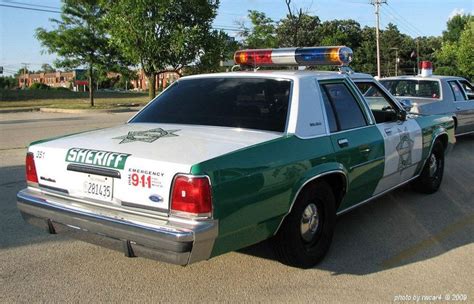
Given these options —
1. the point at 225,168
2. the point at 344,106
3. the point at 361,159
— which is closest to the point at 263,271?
the point at 225,168

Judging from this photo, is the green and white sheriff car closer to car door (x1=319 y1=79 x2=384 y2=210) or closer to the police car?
car door (x1=319 y1=79 x2=384 y2=210)

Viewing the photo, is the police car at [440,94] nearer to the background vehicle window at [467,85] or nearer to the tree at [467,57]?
the background vehicle window at [467,85]

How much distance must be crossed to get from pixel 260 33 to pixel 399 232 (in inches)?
1165

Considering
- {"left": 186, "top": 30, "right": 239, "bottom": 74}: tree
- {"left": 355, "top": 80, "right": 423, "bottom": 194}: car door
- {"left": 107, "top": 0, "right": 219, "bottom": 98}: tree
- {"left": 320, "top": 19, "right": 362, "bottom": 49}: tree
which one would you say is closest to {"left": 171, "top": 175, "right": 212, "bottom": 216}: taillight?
{"left": 355, "top": 80, "right": 423, "bottom": 194}: car door

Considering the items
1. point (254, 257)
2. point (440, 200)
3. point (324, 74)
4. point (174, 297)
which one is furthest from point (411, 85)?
point (174, 297)

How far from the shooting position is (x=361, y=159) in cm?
462

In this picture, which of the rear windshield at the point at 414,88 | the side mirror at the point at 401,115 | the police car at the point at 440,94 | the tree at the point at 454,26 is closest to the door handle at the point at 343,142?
the side mirror at the point at 401,115

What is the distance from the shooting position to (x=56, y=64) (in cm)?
2752

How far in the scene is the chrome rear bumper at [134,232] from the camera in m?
3.15

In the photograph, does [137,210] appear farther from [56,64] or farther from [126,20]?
[56,64]

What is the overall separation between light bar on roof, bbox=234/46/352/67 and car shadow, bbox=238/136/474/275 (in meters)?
1.71

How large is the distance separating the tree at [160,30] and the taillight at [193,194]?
809 inches

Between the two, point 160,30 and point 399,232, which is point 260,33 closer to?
point 160,30

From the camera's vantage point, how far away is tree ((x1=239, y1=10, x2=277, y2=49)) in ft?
109
